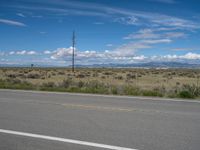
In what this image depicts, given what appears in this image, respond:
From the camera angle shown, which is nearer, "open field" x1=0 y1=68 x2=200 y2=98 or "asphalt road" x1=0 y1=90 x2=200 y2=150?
"asphalt road" x1=0 y1=90 x2=200 y2=150

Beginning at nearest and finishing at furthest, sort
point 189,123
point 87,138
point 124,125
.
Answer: point 87,138
point 124,125
point 189,123

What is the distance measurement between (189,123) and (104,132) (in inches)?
115

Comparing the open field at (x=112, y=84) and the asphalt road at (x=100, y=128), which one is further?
the open field at (x=112, y=84)

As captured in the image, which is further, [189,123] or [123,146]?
[189,123]

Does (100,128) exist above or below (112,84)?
below

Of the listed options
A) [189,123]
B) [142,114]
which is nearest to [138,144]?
[189,123]

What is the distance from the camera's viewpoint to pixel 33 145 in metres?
6.40

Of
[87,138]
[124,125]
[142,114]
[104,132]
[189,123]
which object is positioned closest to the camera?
[87,138]

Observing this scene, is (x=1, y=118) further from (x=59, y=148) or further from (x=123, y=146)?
(x=123, y=146)

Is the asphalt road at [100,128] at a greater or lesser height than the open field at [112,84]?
lesser

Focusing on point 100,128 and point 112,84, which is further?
point 112,84

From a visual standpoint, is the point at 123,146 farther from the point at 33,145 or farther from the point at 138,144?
the point at 33,145

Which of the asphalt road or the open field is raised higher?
the open field

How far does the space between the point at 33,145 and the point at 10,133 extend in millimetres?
1271
